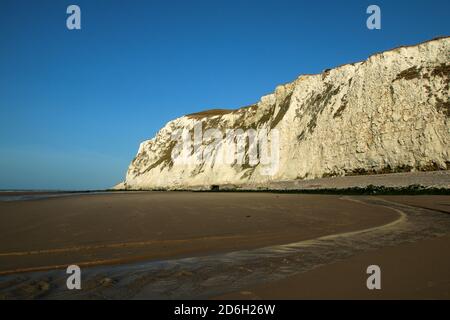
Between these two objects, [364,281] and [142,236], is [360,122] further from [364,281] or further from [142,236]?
[364,281]

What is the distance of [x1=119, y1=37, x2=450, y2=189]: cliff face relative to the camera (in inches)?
1446

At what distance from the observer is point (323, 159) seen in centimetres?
4547

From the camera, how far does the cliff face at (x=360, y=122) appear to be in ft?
120

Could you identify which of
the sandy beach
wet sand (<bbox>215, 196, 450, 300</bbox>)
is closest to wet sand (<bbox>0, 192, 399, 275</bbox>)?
the sandy beach

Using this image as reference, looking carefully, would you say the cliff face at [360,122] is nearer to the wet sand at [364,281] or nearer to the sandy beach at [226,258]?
the sandy beach at [226,258]

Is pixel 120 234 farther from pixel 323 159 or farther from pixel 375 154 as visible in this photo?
pixel 323 159

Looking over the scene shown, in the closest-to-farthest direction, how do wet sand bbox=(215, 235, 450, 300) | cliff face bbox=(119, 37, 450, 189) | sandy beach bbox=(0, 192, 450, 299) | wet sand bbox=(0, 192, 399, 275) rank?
1. wet sand bbox=(215, 235, 450, 300)
2. sandy beach bbox=(0, 192, 450, 299)
3. wet sand bbox=(0, 192, 399, 275)
4. cliff face bbox=(119, 37, 450, 189)

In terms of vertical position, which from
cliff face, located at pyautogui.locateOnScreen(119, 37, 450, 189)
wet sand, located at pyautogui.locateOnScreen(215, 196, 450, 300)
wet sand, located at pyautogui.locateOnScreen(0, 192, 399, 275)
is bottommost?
wet sand, located at pyautogui.locateOnScreen(0, 192, 399, 275)

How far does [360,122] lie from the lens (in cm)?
4306

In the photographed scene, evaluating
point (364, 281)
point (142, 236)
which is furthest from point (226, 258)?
point (142, 236)

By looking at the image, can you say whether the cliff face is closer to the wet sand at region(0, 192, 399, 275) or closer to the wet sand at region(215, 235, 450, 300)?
the wet sand at region(0, 192, 399, 275)
